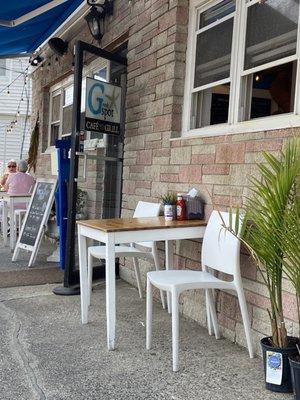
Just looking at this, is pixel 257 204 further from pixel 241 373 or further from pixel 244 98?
Answer: pixel 244 98

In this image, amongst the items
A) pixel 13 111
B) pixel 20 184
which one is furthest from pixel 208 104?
pixel 13 111

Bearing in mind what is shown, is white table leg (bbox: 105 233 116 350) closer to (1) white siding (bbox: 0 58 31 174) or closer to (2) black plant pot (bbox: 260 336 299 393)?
(2) black plant pot (bbox: 260 336 299 393)

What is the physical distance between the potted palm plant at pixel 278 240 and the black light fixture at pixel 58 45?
19.3 ft

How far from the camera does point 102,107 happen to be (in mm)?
4836

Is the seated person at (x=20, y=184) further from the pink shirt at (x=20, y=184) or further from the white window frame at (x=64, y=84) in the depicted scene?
the white window frame at (x=64, y=84)

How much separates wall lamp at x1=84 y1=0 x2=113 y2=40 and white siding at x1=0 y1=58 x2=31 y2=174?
8434mm

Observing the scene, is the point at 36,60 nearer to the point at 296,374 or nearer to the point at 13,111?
the point at 13,111

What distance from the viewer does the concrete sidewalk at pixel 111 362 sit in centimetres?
245

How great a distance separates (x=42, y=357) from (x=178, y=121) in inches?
91.5

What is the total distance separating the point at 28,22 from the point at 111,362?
5.54 m

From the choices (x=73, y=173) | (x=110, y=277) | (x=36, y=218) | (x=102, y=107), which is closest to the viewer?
(x=110, y=277)

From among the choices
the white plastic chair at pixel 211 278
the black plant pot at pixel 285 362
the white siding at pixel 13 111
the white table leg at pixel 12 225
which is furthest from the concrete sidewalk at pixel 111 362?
the white siding at pixel 13 111

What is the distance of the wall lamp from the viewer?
5676mm

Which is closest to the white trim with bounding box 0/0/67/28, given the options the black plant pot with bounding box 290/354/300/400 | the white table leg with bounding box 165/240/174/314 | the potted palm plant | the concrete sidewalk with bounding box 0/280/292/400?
the white table leg with bounding box 165/240/174/314
